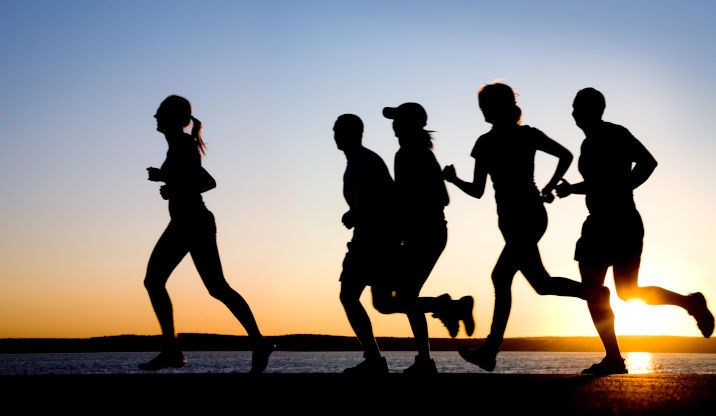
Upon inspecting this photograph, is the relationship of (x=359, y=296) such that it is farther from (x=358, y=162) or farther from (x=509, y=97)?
(x=509, y=97)

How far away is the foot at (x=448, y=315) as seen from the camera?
695cm

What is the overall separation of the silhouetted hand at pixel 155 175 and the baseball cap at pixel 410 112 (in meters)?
2.11

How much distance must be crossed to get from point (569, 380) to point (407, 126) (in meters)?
2.48

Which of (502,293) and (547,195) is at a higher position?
(547,195)

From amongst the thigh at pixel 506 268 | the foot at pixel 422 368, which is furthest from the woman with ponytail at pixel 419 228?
the thigh at pixel 506 268

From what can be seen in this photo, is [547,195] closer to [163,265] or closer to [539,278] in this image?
[539,278]

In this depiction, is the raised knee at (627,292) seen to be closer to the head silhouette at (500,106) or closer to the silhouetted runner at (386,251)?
the silhouetted runner at (386,251)

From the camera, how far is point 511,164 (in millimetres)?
6785

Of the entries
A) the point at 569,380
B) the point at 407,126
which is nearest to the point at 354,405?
the point at 569,380

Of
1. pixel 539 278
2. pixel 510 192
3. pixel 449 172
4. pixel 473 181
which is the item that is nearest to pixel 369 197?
pixel 449 172

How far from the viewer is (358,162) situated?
7.12m

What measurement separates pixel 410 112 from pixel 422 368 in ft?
7.17

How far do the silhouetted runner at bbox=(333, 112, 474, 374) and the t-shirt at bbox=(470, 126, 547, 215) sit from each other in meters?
0.45

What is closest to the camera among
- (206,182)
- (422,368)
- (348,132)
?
(422,368)
